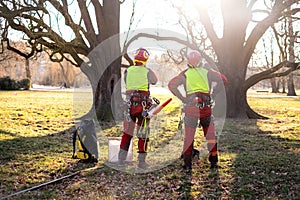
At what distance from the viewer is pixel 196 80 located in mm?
7008

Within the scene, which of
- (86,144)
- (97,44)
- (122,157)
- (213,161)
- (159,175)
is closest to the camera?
(159,175)

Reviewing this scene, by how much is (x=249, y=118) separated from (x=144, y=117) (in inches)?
442

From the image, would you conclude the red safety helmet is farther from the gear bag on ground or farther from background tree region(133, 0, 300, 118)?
background tree region(133, 0, 300, 118)

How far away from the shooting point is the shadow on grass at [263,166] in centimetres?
582

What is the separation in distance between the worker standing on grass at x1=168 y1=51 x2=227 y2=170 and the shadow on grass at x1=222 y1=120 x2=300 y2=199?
951mm

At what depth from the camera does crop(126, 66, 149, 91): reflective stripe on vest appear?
7.35m

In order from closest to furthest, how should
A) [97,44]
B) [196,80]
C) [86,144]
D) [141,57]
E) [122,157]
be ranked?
[196,80] < [141,57] < [122,157] < [86,144] < [97,44]

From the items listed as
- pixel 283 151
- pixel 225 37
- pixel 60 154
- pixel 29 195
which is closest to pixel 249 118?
pixel 225 37

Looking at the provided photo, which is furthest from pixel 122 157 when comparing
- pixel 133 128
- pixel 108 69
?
pixel 108 69

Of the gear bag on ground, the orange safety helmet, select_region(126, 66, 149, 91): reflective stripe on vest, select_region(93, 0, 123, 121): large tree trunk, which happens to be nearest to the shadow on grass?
select_region(126, 66, 149, 91): reflective stripe on vest

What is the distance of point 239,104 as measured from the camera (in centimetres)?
1745

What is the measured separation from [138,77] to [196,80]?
1181 millimetres

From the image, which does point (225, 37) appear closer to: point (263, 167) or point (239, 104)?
point (239, 104)

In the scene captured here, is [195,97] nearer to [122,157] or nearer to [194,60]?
[194,60]
